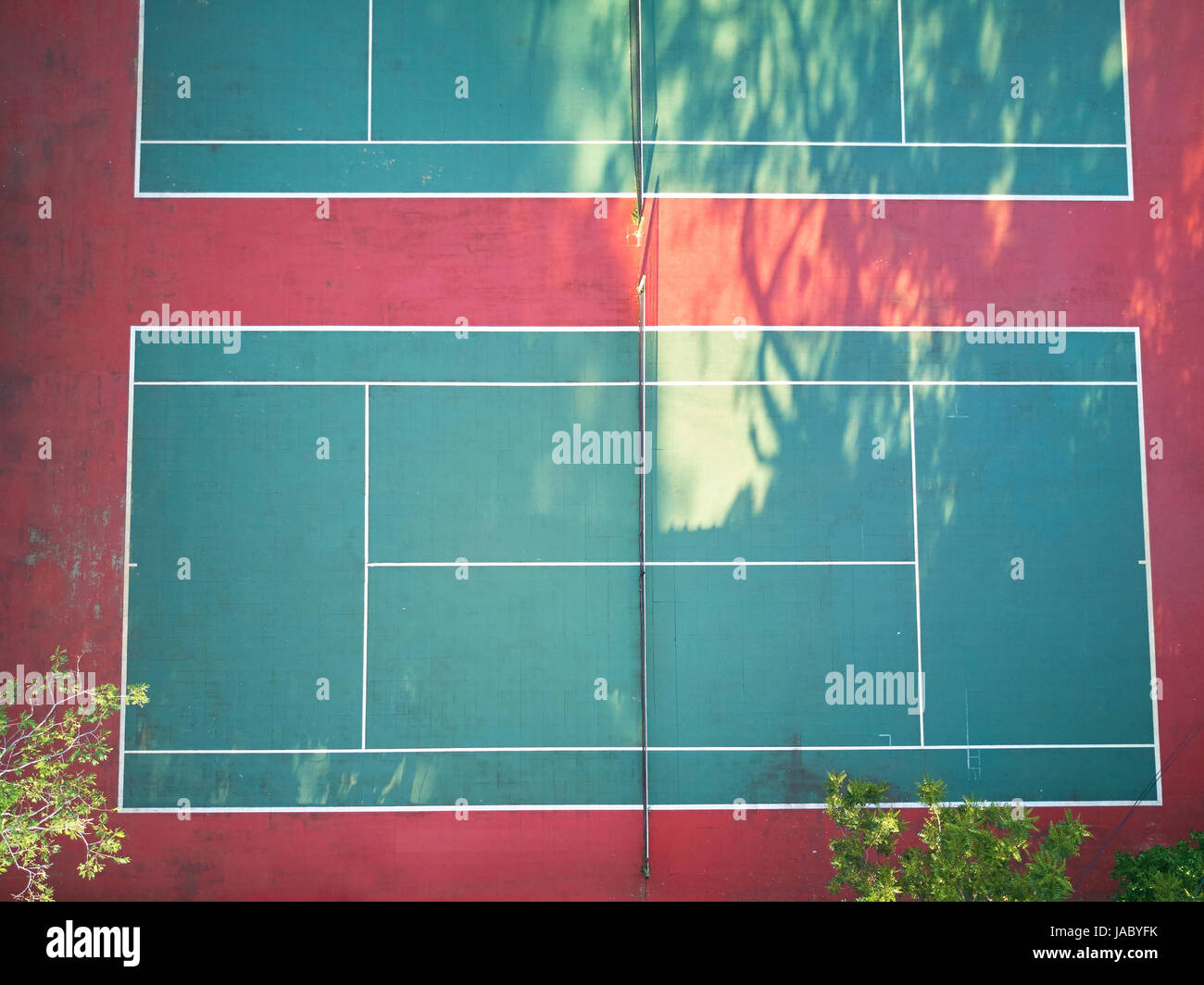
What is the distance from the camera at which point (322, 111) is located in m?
17.2

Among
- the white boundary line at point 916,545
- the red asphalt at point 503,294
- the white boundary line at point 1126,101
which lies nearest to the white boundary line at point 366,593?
the red asphalt at point 503,294

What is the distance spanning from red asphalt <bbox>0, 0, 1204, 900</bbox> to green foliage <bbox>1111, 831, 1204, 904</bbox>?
1.57 m

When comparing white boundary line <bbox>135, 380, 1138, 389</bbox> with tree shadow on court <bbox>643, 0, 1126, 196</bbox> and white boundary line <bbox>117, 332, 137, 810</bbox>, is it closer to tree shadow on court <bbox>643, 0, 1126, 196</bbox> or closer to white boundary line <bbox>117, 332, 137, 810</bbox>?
white boundary line <bbox>117, 332, 137, 810</bbox>

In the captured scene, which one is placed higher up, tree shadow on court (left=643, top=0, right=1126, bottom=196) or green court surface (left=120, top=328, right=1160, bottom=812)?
tree shadow on court (left=643, top=0, right=1126, bottom=196)

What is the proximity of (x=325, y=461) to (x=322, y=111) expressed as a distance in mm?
6453

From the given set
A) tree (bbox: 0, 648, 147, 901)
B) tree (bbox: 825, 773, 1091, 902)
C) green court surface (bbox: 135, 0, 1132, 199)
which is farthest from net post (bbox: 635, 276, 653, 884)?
tree (bbox: 0, 648, 147, 901)

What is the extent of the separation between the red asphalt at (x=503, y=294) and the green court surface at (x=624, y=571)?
1.69ft

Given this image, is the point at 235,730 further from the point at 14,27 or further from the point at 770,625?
the point at 14,27

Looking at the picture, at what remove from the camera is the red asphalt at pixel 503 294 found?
1634 cm

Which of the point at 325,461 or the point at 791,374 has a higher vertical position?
the point at 791,374

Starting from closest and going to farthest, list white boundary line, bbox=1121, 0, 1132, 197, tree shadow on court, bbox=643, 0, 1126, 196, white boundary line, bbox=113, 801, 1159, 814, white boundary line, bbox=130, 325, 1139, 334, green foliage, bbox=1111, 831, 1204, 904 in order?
Result: 1. green foliage, bbox=1111, 831, 1204, 904
2. white boundary line, bbox=113, 801, 1159, 814
3. white boundary line, bbox=130, 325, 1139, 334
4. tree shadow on court, bbox=643, 0, 1126, 196
5. white boundary line, bbox=1121, 0, 1132, 197

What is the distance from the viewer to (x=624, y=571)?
54.9 ft

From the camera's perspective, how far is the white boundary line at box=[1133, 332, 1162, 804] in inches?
659

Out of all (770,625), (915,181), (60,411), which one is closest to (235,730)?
(60,411)
